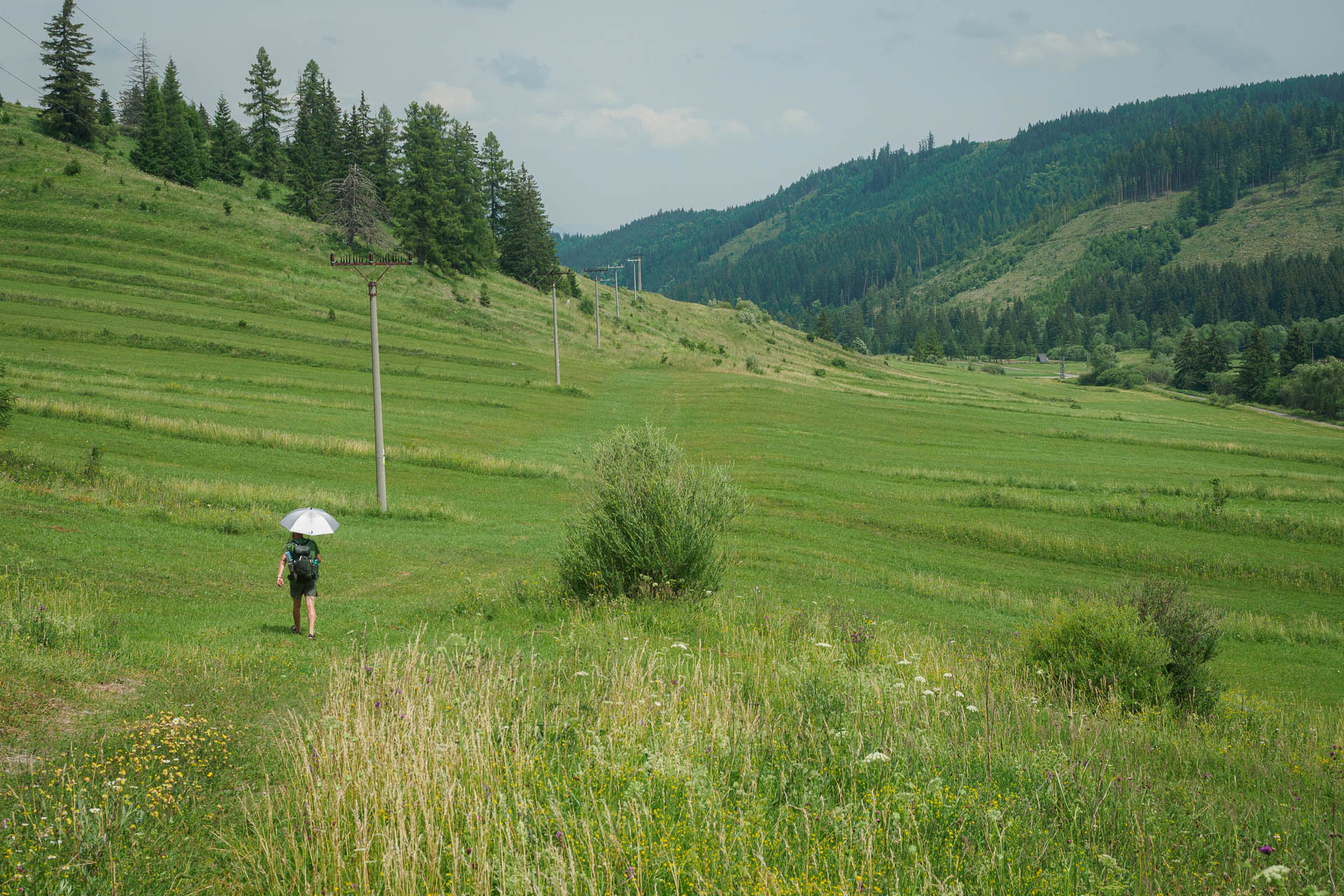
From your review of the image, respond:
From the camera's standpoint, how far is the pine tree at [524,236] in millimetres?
112250

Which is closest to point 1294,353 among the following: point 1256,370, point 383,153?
point 1256,370

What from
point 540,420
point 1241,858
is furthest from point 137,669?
point 540,420

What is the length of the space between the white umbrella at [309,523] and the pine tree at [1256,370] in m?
128

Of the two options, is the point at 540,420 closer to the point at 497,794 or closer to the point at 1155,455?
the point at 1155,455

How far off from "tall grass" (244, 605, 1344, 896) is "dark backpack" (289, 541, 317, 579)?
218 inches

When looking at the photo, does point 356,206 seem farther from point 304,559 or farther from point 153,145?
point 153,145

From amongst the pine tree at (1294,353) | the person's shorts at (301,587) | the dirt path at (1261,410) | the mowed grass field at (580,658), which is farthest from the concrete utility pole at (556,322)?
the pine tree at (1294,353)

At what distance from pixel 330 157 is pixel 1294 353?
13003cm

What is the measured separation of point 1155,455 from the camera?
166 feet

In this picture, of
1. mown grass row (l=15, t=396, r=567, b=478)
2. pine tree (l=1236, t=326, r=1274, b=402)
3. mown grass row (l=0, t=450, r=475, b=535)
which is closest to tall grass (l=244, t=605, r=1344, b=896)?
mown grass row (l=0, t=450, r=475, b=535)

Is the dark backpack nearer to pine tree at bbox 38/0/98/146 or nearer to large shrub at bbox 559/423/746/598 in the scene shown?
large shrub at bbox 559/423/746/598

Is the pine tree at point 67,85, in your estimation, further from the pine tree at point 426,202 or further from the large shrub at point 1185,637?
the large shrub at point 1185,637

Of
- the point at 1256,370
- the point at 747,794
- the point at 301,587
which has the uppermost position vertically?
the point at 1256,370

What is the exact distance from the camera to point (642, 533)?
50.1ft
